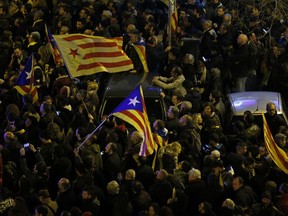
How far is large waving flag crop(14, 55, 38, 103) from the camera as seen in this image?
1823 centimetres

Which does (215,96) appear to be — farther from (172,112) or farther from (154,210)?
(154,210)

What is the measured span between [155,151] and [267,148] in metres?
1.85

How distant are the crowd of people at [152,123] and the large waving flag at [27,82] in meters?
0.30

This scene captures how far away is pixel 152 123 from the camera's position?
17.9m

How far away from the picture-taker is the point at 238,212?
14109 mm

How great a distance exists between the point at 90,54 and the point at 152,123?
1778 mm

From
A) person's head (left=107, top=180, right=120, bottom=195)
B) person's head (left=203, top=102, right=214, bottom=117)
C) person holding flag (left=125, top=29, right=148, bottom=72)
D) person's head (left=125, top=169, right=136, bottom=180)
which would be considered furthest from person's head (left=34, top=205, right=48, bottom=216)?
person holding flag (left=125, top=29, right=148, bottom=72)

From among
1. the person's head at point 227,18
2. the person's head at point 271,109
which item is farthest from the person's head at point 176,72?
the person's head at point 227,18

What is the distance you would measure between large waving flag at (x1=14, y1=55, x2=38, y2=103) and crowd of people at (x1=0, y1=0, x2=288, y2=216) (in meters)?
0.30

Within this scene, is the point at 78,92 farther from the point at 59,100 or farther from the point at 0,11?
the point at 0,11

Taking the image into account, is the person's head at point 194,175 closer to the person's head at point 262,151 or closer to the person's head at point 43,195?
the person's head at point 262,151

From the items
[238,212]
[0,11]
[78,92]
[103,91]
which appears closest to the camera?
[238,212]

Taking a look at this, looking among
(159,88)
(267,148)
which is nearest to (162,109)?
(159,88)

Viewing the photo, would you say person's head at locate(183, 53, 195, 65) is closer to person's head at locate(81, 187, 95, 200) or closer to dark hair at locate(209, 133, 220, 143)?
dark hair at locate(209, 133, 220, 143)
